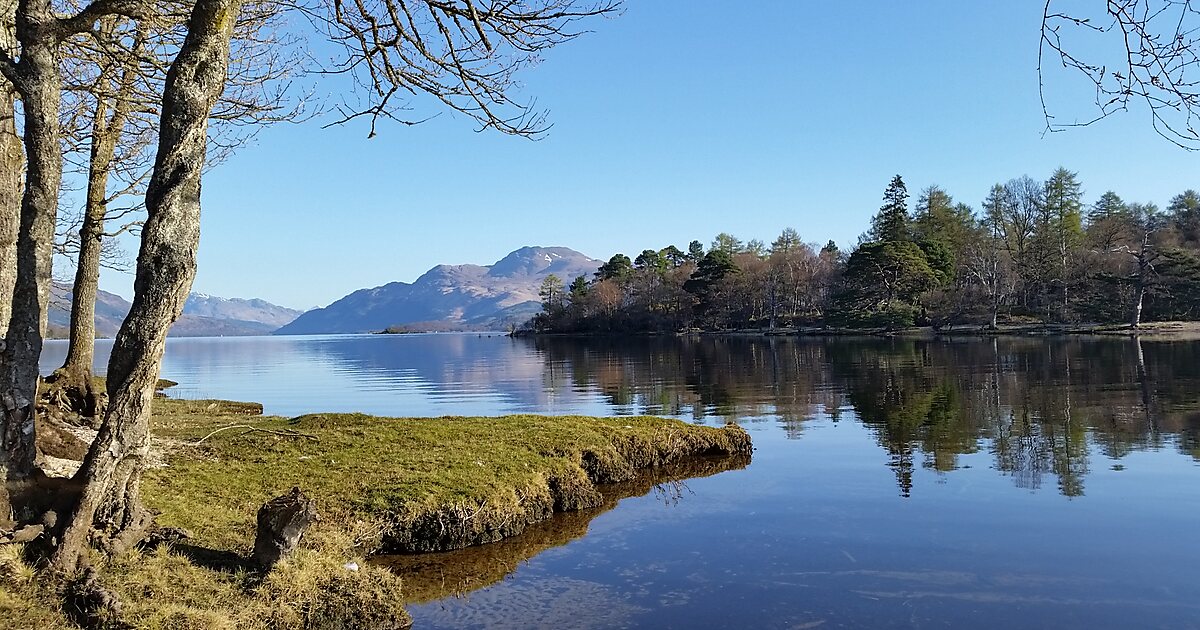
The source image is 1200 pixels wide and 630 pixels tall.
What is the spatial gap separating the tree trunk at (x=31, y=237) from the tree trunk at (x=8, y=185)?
84mm

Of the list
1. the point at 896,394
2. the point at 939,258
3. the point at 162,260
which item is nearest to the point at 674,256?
the point at 939,258

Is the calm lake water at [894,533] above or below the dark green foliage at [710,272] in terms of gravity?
below

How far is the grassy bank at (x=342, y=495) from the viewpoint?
6.94m

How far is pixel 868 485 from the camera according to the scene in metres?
14.8

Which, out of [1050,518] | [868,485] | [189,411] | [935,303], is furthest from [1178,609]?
[935,303]

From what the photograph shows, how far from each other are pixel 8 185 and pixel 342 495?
5.69 meters

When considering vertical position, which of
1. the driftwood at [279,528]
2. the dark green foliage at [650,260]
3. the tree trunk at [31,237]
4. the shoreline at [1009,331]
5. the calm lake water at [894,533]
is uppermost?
the dark green foliage at [650,260]

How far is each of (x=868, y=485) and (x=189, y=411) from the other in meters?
17.2

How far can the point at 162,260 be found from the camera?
653 cm

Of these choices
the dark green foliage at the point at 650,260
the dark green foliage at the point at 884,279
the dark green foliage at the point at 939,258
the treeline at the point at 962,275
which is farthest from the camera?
the dark green foliage at the point at 650,260

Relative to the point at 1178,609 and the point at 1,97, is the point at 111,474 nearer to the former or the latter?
→ the point at 1,97

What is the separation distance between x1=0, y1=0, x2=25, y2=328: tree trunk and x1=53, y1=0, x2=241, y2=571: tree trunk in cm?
130

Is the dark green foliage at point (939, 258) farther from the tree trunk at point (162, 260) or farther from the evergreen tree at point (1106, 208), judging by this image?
the tree trunk at point (162, 260)

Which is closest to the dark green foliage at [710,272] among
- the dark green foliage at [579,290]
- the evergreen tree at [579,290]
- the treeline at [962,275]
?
the treeline at [962,275]
